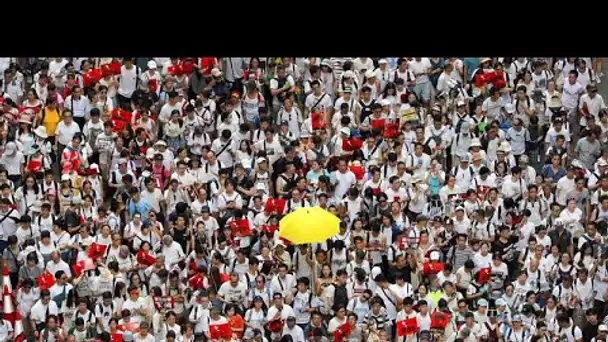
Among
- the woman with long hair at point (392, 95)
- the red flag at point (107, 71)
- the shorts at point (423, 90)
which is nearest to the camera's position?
the woman with long hair at point (392, 95)

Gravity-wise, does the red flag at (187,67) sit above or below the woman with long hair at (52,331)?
above

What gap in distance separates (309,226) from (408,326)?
5.64 ft

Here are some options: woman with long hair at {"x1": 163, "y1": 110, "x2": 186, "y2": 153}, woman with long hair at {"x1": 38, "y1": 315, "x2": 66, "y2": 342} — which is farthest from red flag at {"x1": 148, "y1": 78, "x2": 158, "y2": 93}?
woman with long hair at {"x1": 38, "y1": 315, "x2": 66, "y2": 342}

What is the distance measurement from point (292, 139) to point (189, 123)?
5.01ft

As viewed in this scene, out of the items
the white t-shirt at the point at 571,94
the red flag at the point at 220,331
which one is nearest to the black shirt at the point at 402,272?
the red flag at the point at 220,331

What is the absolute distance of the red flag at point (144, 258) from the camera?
1725 cm

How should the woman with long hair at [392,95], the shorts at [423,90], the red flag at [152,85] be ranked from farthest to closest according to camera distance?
the shorts at [423,90] → the red flag at [152,85] → the woman with long hair at [392,95]

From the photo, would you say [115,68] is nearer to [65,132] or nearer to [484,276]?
[65,132]

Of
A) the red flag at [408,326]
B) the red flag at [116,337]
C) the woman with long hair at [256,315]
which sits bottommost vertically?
the red flag at [408,326]

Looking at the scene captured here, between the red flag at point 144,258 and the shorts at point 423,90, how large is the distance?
18.0 ft

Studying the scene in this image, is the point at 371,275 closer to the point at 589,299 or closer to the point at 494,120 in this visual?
the point at 589,299

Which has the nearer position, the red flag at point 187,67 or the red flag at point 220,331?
the red flag at point 220,331

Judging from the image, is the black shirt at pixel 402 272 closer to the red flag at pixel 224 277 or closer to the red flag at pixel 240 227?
the red flag at pixel 240 227
